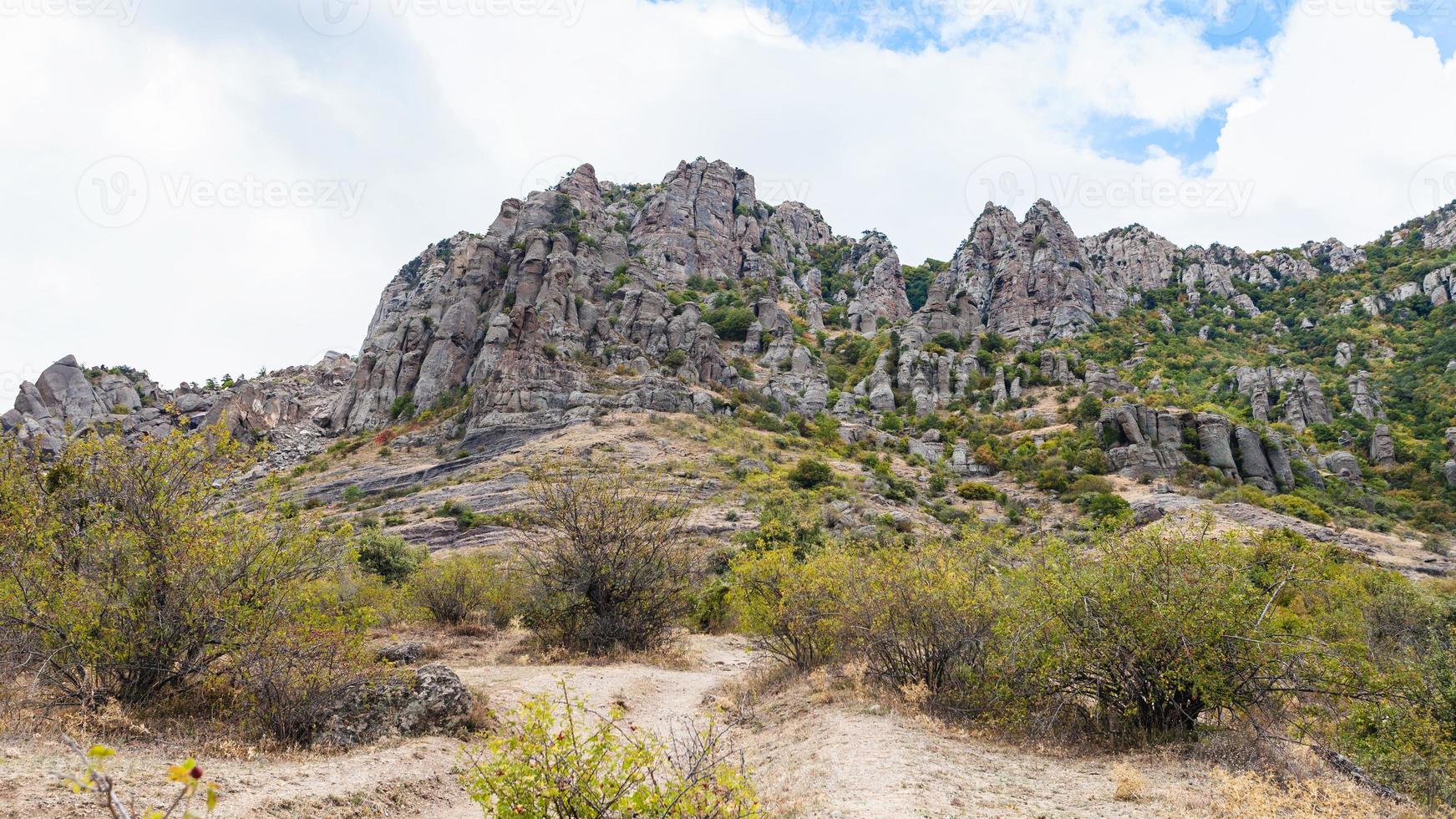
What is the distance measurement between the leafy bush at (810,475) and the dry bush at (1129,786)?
122ft

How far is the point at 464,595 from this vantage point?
23062 millimetres

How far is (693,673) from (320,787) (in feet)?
37.5

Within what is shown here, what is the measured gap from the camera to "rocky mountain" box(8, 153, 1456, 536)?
2298 inches

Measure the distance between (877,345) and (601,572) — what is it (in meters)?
78.1

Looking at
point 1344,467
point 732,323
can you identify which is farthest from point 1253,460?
point 732,323

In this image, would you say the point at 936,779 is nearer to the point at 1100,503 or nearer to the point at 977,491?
the point at 1100,503

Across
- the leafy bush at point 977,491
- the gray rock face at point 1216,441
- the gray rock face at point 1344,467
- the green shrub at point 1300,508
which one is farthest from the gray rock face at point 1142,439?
the gray rock face at point 1344,467

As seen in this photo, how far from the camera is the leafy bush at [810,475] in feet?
150

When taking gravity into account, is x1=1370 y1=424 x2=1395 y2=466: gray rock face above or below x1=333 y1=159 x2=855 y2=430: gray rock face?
below

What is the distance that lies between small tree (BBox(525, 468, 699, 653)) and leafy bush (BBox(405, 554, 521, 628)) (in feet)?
10.9

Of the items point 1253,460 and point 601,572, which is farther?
point 1253,460

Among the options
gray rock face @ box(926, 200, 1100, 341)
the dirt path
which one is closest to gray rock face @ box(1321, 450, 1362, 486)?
gray rock face @ box(926, 200, 1100, 341)

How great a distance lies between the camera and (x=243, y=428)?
66000 millimetres

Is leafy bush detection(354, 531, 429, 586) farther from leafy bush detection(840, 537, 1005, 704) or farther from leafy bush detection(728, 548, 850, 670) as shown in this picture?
leafy bush detection(840, 537, 1005, 704)
